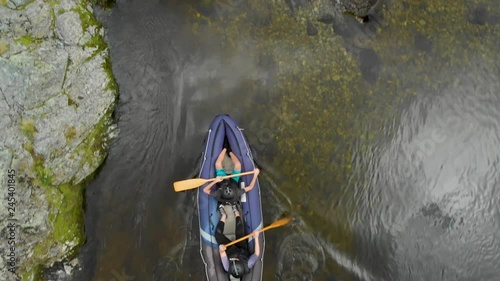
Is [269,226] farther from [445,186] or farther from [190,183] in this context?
[445,186]

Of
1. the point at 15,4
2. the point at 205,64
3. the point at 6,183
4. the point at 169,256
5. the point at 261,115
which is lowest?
the point at 169,256

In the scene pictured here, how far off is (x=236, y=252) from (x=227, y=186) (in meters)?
1.11

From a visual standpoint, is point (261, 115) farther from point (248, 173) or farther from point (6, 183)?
point (6, 183)

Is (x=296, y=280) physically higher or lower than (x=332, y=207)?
lower

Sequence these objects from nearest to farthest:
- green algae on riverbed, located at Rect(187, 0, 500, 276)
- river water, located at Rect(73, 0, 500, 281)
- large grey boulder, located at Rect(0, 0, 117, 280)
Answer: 1. large grey boulder, located at Rect(0, 0, 117, 280)
2. river water, located at Rect(73, 0, 500, 281)
3. green algae on riverbed, located at Rect(187, 0, 500, 276)

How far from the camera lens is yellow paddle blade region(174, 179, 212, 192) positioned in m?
7.38

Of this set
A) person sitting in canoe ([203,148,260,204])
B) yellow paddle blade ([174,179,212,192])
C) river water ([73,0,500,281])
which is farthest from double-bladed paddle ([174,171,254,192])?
river water ([73,0,500,281])

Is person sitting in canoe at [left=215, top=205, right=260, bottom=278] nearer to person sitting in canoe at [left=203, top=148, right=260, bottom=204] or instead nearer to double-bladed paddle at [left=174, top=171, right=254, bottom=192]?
person sitting in canoe at [left=203, top=148, right=260, bottom=204]

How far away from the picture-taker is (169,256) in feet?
25.4

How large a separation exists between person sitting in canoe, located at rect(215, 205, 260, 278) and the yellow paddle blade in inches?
22.0

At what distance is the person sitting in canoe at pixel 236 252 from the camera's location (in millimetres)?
7020

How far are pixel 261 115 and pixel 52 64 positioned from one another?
12.0 feet

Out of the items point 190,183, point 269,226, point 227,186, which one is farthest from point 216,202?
point 269,226

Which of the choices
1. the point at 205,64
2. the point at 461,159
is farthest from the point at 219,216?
the point at 461,159
